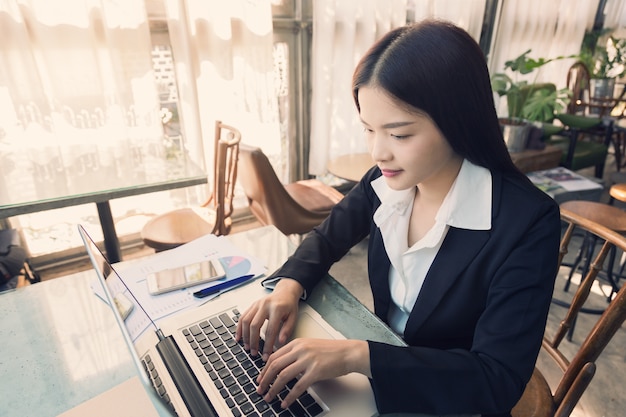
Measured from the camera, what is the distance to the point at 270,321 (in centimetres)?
65

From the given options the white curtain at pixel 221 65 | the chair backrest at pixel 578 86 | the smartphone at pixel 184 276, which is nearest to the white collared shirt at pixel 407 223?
the smartphone at pixel 184 276

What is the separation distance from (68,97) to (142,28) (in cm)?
49

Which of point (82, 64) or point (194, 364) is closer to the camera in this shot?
point (194, 364)

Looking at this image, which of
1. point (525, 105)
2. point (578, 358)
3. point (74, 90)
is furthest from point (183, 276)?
point (525, 105)

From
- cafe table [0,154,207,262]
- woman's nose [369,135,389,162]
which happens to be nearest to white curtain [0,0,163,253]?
cafe table [0,154,207,262]

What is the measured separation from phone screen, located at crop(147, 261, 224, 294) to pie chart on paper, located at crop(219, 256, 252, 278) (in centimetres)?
2

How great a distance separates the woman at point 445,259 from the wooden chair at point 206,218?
37.4 inches

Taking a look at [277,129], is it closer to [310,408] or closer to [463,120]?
[463,120]

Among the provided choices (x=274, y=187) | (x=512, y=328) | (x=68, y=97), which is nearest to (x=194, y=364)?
(x=512, y=328)

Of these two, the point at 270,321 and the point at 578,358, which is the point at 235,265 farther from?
the point at 578,358

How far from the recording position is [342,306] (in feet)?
2.44

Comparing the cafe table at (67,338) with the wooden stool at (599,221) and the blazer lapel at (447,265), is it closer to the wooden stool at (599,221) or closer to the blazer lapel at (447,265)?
the blazer lapel at (447,265)

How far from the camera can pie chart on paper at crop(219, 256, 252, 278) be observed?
82cm

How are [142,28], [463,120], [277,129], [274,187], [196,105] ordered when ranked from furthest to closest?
[277,129], [196,105], [142,28], [274,187], [463,120]
